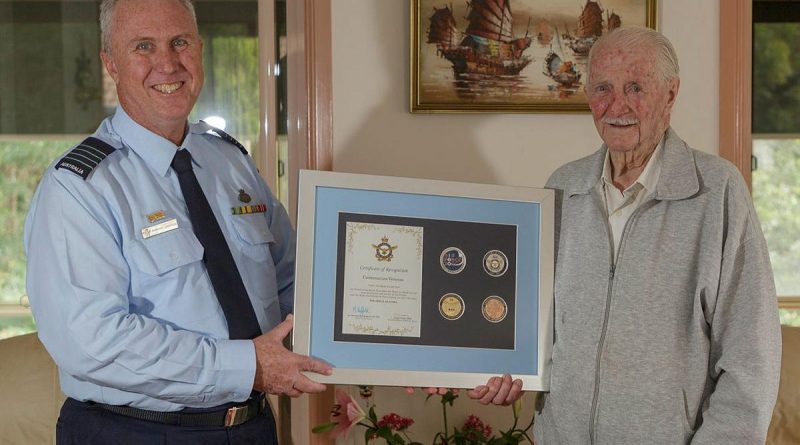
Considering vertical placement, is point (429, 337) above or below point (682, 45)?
below

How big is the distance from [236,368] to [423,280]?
46 cm

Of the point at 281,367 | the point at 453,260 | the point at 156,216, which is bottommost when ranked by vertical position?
the point at 281,367

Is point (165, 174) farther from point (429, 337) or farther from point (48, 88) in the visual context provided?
point (48, 88)

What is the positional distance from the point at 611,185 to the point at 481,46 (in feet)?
3.60

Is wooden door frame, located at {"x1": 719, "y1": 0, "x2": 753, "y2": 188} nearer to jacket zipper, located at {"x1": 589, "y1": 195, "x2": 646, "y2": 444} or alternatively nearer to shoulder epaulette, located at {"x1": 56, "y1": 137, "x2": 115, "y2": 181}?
jacket zipper, located at {"x1": 589, "y1": 195, "x2": 646, "y2": 444}

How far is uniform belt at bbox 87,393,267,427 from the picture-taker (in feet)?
6.19

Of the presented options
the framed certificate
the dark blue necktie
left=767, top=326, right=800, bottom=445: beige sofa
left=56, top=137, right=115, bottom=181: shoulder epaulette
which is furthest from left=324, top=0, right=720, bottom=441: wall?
left=56, top=137, right=115, bottom=181: shoulder epaulette

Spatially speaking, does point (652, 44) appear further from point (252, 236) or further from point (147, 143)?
point (147, 143)

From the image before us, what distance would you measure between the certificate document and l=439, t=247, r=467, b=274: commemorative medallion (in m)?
0.05

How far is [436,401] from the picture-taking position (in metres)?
3.02

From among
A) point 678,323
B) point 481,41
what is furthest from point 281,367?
point 481,41

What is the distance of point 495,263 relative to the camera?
2119 millimetres

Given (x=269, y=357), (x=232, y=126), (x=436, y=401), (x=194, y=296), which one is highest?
(x=232, y=126)

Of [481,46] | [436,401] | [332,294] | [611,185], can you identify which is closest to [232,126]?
[481,46]
